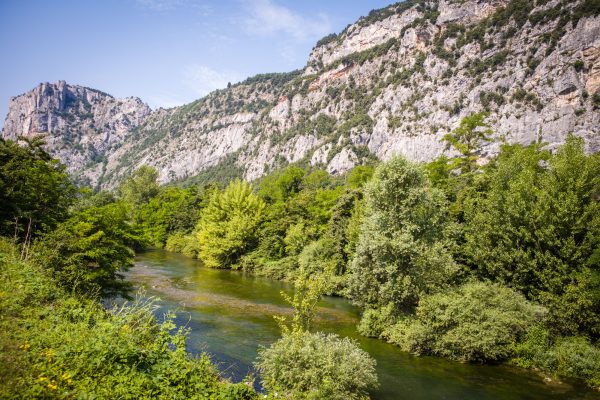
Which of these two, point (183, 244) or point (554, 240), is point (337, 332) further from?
point (183, 244)

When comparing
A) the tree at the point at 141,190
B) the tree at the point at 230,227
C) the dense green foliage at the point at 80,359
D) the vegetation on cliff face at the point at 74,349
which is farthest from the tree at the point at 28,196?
the tree at the point at 141,190

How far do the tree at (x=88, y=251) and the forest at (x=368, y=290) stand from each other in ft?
0.27

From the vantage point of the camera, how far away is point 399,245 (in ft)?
73.4

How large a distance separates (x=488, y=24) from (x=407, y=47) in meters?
36.2

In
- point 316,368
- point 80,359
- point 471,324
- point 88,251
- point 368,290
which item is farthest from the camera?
point 368,290

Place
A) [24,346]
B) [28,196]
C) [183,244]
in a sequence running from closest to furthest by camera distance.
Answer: [24,346] < [28,196] < [183,244]

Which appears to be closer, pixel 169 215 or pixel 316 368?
pixel 316 368

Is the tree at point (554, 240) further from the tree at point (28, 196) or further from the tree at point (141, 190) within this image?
the tree at point (141, 190)

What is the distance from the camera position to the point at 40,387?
6203 millimetres

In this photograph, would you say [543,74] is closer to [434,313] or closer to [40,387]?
[434,313]

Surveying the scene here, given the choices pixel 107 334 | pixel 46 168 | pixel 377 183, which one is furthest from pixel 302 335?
pixel 46 168

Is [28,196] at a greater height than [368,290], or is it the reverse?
[28,196]

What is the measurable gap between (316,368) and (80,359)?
324 inches

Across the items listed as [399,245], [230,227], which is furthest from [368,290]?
[230,227]
